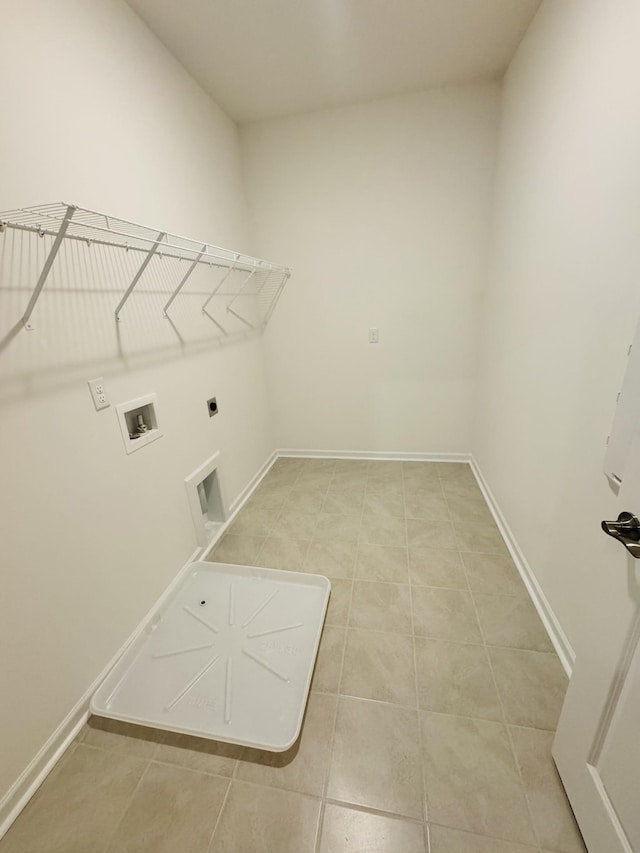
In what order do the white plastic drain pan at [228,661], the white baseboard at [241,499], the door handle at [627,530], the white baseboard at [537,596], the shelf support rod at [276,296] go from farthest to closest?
the shelf support rod at [276,296] → the white baseboard at [241,499] → the white baseboard at [537,596] → the white plastic drain pan at [228,661] → the door handle at [627,530]

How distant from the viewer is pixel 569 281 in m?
1.26

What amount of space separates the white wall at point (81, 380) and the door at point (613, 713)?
1.54 m

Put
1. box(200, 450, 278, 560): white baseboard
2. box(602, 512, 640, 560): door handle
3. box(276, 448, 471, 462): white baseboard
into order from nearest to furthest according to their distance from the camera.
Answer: box(602, 512, 640, 560): door handle
box(200, 450, 278, 560): white baseboard
box(276, 448, 471, 462): white baseboard

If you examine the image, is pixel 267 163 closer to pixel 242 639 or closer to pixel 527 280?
pixel 527 280

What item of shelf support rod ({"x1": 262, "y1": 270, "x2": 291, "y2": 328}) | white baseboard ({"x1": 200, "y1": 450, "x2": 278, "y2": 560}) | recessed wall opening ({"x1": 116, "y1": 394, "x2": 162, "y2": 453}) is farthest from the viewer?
shelf support rod ({"x1": 262, "y1": 270, "x2": 291, "y2": 328})

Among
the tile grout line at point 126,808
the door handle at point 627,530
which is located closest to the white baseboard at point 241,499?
the tile grout line at point 126,808

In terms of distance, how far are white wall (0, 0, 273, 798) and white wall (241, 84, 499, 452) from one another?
0.80 meters

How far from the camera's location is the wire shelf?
90 centimetres

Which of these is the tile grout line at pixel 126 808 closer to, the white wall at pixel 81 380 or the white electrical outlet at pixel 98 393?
the white wall at pixel 81 380

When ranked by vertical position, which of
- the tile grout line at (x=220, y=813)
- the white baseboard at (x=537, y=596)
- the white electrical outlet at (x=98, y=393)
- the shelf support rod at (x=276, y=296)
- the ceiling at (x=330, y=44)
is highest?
the ceiling at (x=330, y=44)

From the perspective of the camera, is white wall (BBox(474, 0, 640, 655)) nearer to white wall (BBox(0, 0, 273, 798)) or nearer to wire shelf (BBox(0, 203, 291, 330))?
wire shelf (BBox(0, 203, 291, 330))

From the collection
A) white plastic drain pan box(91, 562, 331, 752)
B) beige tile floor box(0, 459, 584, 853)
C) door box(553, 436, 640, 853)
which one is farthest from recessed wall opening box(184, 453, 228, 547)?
door box(553, 436, 640, 853)

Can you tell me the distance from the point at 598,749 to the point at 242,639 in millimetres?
1177

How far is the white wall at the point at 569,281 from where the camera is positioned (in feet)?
3.17
